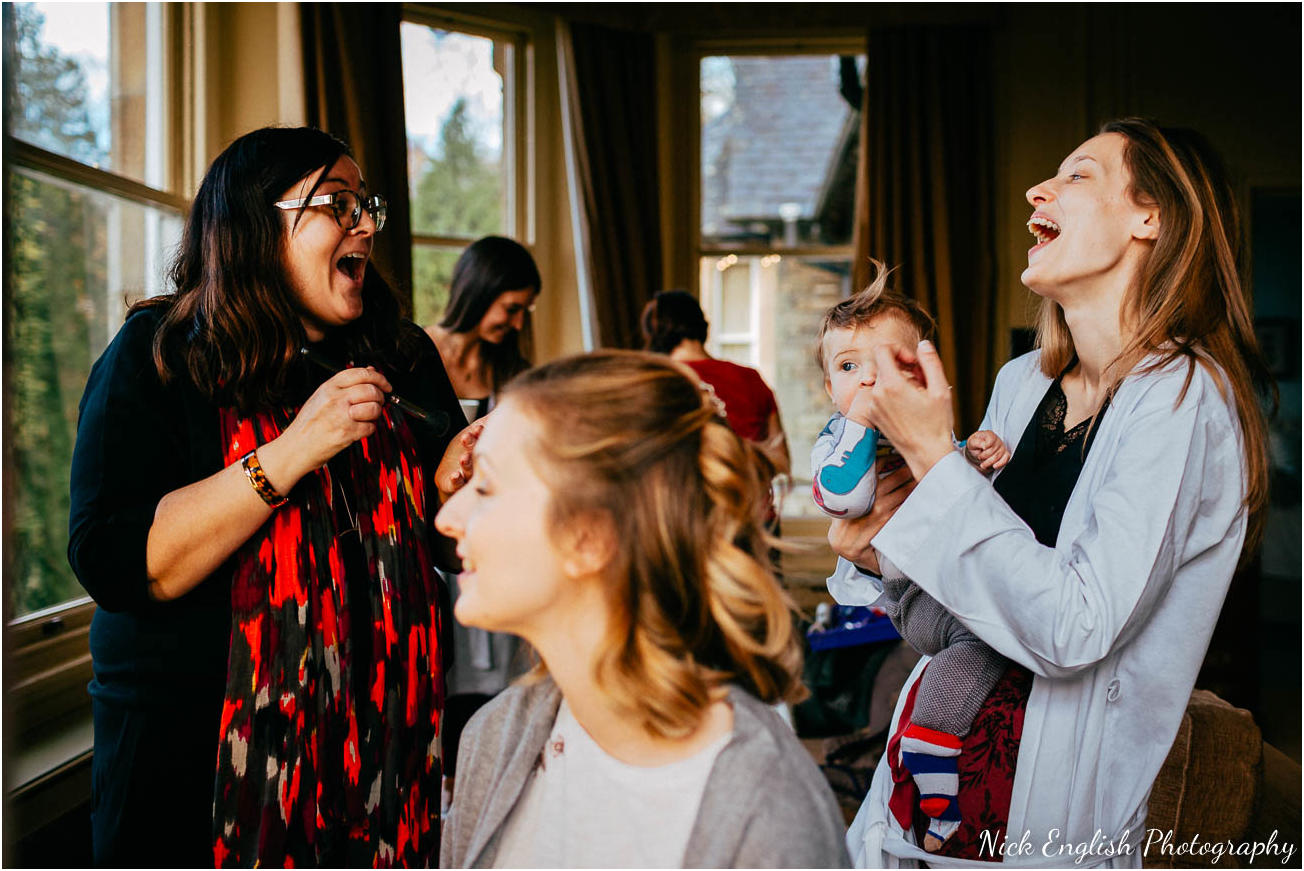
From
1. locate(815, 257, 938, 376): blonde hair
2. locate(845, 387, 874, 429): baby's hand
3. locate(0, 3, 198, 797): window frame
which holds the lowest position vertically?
locate(0, 3, 198, 797): window frame

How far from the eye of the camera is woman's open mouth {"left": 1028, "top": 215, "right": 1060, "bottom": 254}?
125 cm

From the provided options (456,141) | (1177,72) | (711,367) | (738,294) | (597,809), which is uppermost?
(1177,72)

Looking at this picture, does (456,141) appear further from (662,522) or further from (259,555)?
(662,522)

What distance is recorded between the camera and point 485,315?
2953 mm

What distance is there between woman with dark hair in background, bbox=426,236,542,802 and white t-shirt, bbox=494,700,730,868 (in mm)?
1881

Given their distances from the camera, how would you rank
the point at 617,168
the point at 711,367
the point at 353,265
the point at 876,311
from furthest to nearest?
the point at 617,168 < the point at 711,367 < the point at 876,311 < the point at 353,265

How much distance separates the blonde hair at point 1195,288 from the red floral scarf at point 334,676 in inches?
40.3

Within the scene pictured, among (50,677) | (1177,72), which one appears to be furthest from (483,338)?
(1177,72)

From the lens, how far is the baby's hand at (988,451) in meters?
1.37

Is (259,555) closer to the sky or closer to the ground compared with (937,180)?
closer to the ground

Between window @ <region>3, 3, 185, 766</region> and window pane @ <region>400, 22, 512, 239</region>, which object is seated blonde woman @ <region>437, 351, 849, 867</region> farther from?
window pane @ <region>400, 22, 512, 239</region>

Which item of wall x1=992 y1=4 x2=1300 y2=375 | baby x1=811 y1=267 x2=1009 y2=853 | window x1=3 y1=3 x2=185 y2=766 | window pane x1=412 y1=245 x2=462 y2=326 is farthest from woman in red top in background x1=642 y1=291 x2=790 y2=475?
wall x1=992 y1=4 x2=1300 y2=375

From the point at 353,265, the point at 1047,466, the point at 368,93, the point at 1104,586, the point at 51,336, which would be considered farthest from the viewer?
the point at 368,93

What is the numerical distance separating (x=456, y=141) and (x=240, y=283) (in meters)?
3.07
